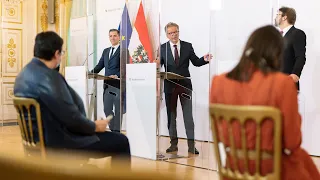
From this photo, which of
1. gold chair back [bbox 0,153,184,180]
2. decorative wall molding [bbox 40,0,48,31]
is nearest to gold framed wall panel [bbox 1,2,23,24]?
decorative wall molding [bbox 40,0,48,31]

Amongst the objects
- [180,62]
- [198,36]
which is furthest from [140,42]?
[198,36]

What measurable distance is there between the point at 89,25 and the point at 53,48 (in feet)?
9.65

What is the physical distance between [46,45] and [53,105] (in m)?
0.42

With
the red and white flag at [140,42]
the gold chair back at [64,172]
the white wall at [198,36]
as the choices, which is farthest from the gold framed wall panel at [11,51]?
the gold chair back at [64,172]

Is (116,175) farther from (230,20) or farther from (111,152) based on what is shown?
(230,20)

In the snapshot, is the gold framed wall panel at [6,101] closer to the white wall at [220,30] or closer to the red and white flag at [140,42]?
the white wall at [220,30]

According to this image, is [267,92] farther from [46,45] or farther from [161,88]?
[161,88]

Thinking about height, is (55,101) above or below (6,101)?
above

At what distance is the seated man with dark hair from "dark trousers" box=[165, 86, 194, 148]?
239 cm

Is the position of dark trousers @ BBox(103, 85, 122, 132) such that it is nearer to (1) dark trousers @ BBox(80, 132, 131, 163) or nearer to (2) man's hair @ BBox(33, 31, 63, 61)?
(1) dark trousers @ BBox(80, 132, 131, 163)

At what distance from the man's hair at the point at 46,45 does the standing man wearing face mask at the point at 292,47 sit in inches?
96.5

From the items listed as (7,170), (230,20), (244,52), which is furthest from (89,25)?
(7,170)

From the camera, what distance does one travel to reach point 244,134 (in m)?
1.91

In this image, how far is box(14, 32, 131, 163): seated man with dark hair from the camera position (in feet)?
8.23
